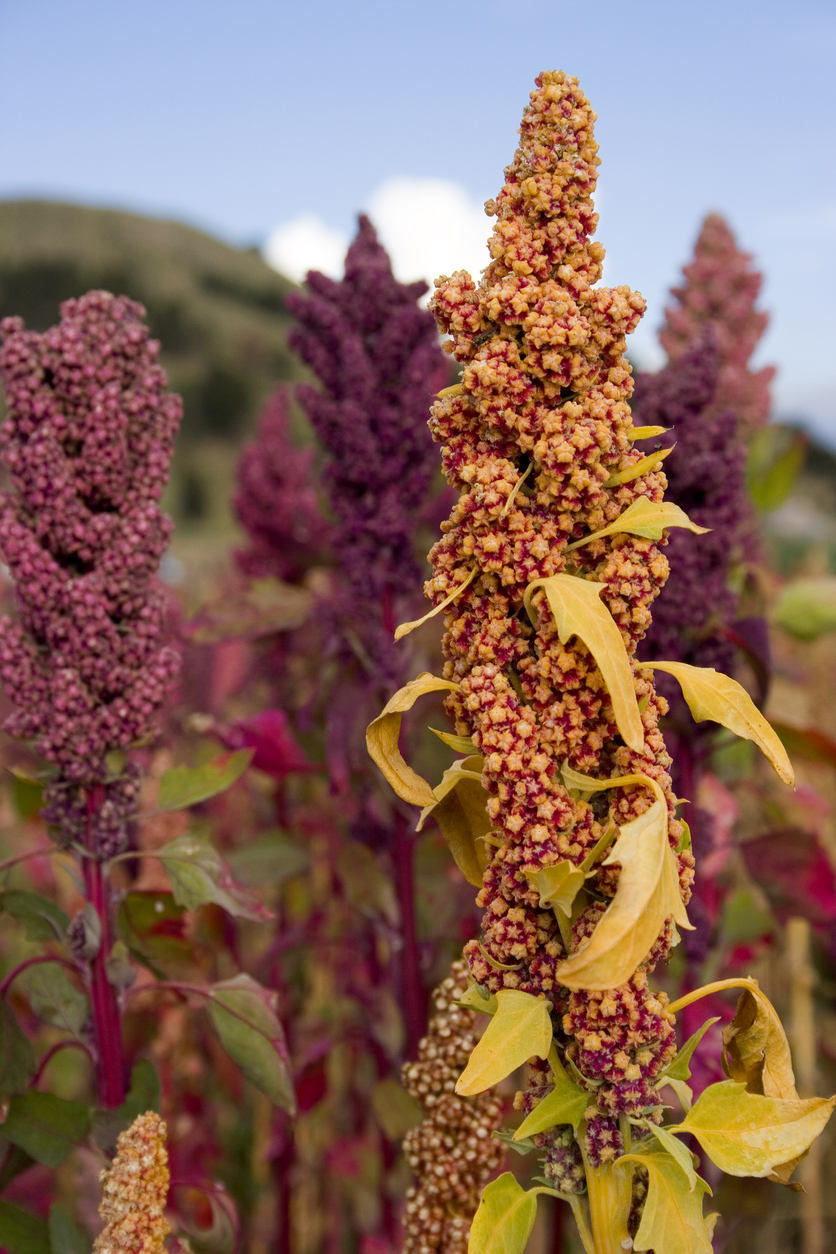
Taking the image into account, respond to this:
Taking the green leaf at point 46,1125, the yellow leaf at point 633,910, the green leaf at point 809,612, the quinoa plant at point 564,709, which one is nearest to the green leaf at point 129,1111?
the green leaf at point 46,1125

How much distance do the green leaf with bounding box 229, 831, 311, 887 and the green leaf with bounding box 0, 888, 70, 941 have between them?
670mm

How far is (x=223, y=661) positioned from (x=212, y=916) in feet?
3.53

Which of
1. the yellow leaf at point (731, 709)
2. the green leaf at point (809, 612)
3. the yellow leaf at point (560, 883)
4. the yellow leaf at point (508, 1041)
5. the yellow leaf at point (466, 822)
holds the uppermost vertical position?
the green leaf at point (809, 612)

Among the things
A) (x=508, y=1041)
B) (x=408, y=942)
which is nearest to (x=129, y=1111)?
(x=408, y=942)

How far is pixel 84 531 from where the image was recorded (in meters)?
1.28

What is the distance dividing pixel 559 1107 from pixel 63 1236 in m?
0.73

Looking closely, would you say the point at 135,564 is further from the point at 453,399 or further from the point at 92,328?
the point at 453,399

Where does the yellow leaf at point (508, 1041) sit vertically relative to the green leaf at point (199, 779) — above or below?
below

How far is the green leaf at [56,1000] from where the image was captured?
1.40m

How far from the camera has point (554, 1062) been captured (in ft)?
3.03

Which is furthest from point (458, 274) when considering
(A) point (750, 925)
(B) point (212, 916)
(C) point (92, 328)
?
(B) point (212, 916)

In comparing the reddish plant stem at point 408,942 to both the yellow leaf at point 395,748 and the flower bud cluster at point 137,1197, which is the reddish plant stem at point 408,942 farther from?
the yellow leaf at point 395,748

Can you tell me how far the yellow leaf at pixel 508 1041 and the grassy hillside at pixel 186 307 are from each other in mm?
16586

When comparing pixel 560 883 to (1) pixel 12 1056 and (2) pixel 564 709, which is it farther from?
(1) pixel 12 1056
